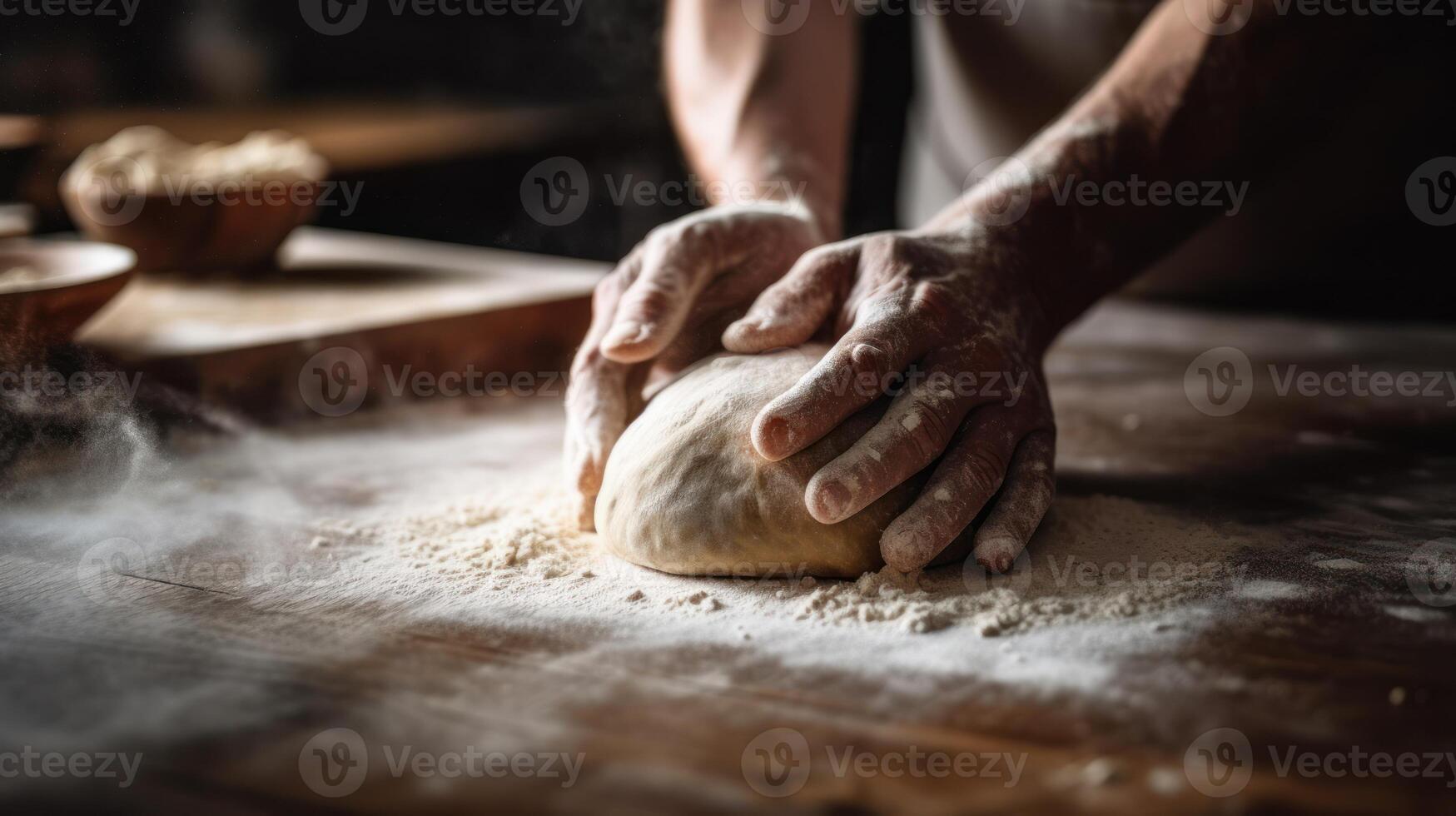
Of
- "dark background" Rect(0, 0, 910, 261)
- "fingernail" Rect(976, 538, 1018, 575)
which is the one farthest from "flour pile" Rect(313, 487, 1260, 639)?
"dark background" Rect(0, 0, 910, 261)

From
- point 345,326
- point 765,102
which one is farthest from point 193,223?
point 765,102

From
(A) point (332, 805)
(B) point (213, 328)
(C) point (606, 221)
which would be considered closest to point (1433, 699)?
(A) point (332, 805)

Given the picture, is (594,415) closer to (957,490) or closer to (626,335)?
(626,335)

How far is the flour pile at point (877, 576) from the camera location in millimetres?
1106

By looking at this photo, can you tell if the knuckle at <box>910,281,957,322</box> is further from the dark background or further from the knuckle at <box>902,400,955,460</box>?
the dark background

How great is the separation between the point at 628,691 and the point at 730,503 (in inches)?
11.9

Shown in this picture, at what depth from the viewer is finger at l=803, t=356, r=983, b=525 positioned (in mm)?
1139

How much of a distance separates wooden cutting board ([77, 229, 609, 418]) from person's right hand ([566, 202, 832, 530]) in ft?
2.02

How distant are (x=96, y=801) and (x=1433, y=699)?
3.47 ft

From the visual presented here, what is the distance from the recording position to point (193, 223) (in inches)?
87.7

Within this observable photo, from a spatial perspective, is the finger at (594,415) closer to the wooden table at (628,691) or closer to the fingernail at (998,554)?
the wooden table at (628,691)

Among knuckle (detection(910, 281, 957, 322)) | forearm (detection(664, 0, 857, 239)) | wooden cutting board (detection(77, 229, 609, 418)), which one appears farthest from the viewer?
forearm (detection(664, 0, 857, 239))

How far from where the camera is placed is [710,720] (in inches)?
35.1

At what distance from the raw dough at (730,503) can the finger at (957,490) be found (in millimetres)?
32
